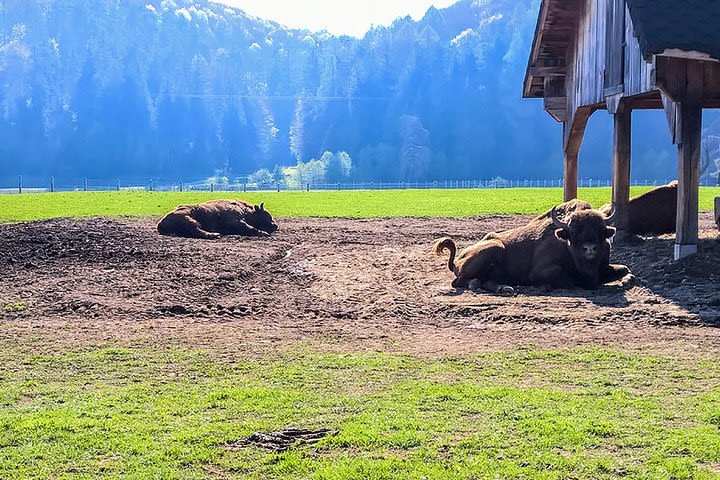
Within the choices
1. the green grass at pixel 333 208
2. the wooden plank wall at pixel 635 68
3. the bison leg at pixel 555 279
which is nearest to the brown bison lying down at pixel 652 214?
the wooden plank wall at pixel 635 68

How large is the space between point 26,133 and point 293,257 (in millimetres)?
157235

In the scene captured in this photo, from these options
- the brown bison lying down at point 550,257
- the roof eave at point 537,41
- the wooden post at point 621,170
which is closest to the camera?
the brown bison lying down at point 550,257

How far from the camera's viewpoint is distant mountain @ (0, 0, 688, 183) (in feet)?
481

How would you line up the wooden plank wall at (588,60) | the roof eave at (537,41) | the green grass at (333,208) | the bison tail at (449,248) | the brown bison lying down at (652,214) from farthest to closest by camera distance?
the green grass at (333,208), the roof eave at (537,41), the brown bison lying down at (652,214), the wooden plank wall at (588,60), the bison tail at (449,248)

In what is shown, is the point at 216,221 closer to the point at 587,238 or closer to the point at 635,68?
the point at 635,68

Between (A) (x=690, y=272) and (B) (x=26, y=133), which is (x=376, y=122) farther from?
(A) (x=690, y=272)

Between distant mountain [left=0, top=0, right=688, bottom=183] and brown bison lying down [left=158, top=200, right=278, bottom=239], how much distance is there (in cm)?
11494

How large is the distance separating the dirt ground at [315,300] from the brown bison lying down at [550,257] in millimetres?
408

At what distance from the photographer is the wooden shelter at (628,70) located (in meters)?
13.6

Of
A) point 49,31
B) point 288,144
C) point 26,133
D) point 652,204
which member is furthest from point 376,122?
point 652,204

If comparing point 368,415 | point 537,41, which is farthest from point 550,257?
point 537,41

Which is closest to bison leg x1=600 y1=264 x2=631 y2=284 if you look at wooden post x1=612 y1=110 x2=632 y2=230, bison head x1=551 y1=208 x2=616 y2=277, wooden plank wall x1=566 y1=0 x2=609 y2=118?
bison head x1=551 y1=208 x2=616 y2=277

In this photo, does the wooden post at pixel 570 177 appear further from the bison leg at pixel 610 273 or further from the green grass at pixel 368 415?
the green grass at pixel 368 415

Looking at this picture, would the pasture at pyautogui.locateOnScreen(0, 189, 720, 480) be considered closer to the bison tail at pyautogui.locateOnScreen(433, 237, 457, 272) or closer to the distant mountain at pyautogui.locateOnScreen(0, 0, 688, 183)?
the bison tail at pyautogui.locateOnScreen(433, 237, 457, 272)
